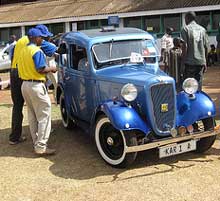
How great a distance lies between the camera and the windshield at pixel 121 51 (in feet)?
21.9

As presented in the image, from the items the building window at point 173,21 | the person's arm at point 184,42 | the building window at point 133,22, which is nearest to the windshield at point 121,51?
the person's arm at point 184,42

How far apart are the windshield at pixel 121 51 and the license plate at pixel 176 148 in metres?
1.66

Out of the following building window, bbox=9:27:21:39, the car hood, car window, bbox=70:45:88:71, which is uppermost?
car window, bbox=70:45:88:71

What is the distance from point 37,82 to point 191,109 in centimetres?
223

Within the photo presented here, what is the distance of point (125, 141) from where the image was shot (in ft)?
18.2

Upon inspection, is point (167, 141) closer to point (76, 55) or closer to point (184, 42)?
point (184, 42)

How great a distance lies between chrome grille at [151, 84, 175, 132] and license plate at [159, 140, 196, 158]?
0.27 m

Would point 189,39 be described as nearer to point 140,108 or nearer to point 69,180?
point 140,108

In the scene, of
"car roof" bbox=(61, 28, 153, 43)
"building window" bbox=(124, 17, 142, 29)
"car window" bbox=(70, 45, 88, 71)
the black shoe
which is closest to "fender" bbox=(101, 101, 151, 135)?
"car window" bbox=(70, 45, 88, 71)

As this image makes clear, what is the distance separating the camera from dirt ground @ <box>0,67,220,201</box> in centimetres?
491

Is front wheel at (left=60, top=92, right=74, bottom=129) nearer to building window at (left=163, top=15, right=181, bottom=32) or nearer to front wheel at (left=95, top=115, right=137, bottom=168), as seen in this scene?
front wheel at (left=95, top=115, right=137, bottom=168)

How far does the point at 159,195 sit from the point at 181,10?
64.0 feet

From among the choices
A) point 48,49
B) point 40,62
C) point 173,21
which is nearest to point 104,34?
point 48,49

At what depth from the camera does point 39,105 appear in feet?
21.2
